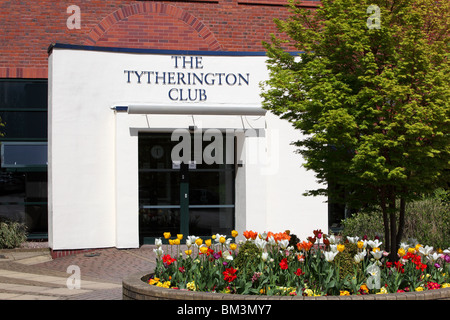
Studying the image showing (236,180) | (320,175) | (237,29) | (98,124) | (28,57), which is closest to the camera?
(320,175)

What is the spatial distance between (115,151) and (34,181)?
3.48m

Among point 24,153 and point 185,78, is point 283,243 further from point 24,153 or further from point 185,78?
point 24,153

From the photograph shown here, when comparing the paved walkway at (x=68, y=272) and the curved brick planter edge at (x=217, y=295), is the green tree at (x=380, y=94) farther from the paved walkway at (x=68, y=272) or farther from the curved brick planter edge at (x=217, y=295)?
the paved walkway at (x=68, y=272)

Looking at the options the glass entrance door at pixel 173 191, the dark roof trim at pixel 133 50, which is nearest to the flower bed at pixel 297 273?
the glass entrance door at pixel 173 191

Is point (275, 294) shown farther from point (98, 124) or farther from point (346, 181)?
point (98, 124)

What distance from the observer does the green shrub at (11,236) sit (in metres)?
15.8

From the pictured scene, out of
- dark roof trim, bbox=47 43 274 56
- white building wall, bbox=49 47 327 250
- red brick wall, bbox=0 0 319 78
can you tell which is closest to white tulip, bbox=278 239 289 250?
white building wall, bbox=49 47 327 250

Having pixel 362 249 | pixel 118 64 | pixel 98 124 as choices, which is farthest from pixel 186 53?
pixel 362 249

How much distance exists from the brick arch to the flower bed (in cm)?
1084

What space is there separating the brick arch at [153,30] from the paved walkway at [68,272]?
6313 millimetres

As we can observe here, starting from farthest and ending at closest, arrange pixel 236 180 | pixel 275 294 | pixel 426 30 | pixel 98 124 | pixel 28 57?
pixel 28 57 → pixel 236 180 → pixel 98 124 → pixel 426 30 → pixel 275 294

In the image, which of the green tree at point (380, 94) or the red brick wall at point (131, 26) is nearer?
the green tree at point (380, 94)

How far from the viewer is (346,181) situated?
9.72m

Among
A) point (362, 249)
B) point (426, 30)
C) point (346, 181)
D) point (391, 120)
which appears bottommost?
point (362, 249)
